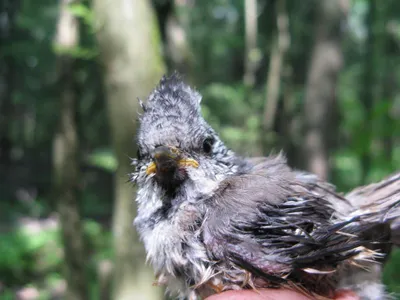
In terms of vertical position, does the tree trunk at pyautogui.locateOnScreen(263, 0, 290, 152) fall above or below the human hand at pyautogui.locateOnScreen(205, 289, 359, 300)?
above

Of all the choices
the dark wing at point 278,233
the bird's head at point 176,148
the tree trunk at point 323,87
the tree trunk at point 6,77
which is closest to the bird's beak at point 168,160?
A: the bird's head at point 176,148

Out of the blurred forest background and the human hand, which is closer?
the human hand

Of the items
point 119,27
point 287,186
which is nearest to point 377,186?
point 287,186

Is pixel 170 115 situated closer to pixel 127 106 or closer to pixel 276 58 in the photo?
pixel 127 106

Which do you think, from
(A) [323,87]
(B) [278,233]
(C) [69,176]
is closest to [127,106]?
(B) [278,233]

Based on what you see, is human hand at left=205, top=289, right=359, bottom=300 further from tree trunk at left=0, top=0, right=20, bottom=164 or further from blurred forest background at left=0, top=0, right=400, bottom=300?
tree trunk at left=0, top=0, right=20, bottom=164

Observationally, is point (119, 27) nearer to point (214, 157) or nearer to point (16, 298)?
point (214, 157)

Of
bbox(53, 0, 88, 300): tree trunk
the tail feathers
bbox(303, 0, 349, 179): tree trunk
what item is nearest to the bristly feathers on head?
the tail feathers

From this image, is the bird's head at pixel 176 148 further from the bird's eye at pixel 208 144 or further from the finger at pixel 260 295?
the finger at pixel 260 295
